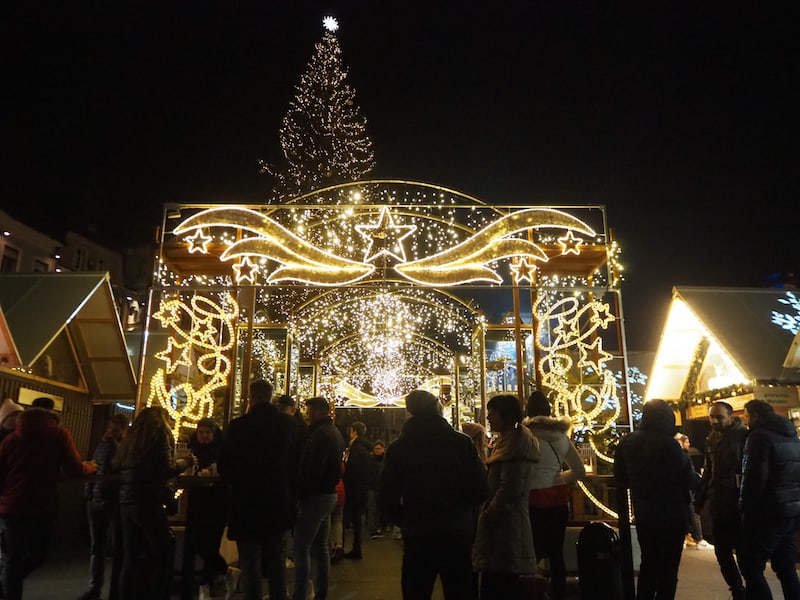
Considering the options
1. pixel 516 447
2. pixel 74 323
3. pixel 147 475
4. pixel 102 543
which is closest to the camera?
pixel 516 447

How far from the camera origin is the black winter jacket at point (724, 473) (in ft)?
19.3

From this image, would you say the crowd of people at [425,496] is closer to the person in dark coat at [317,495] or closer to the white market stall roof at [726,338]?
the person in dark coat at [317,495]

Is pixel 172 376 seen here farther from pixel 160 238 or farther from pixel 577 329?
pixel 577 329

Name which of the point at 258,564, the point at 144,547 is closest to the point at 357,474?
the point at 144,547

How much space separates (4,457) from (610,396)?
747 cm

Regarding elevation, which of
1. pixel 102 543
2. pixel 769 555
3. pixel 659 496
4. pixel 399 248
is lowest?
pixel 102 543

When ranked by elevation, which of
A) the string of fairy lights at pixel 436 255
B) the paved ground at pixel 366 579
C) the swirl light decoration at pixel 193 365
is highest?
the string of fairy lights at pixel 436 255

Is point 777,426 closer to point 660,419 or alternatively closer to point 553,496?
point 660,419

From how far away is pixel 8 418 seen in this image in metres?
5.79

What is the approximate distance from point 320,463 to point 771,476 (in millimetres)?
3893

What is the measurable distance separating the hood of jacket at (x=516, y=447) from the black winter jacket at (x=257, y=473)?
161 cm

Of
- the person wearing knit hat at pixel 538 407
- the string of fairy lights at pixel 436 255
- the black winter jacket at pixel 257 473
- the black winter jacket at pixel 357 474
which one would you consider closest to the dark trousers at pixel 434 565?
the black winter jacket at pixel 257 473

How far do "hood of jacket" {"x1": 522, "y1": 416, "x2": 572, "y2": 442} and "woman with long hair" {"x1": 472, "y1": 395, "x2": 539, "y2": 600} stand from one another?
4.37 feet

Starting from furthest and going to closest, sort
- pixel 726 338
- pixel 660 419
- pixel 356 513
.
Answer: pixel 726 338 → pixel 356 513 → pixel 660 419
